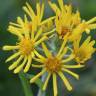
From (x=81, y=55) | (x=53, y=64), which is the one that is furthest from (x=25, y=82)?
(x=81, y=55)

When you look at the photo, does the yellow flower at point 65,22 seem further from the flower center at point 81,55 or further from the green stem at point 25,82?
the green stem at point 25,82

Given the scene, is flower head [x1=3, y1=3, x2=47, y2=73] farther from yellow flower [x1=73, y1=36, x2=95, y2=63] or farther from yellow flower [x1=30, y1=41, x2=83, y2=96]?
yellow flower [x1=73, y1=36, x2=95, y2=63]

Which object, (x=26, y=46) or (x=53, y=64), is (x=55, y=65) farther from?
(x=26, y=46)

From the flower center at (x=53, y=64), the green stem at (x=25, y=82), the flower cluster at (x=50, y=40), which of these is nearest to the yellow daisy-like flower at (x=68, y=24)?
the flower cluster at (x=50, y=40)

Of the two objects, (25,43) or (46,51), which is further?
(25,43)

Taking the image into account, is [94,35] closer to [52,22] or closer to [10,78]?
[10,78]

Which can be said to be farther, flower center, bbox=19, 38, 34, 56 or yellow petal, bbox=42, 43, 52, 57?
flower center, bbox=19, 38, 34, 56

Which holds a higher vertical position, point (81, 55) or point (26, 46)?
point (26, 46)

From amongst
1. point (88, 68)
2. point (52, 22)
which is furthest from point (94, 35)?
point (52, 22)

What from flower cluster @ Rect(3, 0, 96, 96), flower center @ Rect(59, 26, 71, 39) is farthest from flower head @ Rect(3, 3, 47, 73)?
flower center @ Rect(59, 26, 71, 39)
